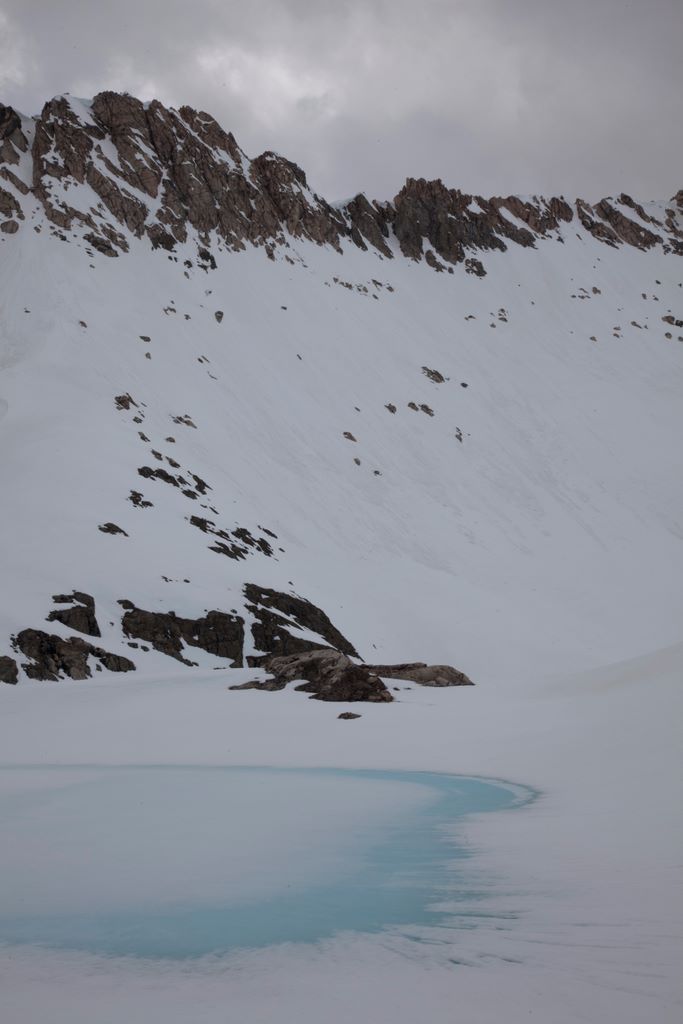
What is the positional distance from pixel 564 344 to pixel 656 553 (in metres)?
36.8

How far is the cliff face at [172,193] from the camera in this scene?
68188mm

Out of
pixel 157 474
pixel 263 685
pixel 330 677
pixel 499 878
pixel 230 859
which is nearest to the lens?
pixel 499 878

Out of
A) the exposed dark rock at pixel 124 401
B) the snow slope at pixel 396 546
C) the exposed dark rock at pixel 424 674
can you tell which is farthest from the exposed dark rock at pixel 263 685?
the exposed dark rock at pixel 124 401

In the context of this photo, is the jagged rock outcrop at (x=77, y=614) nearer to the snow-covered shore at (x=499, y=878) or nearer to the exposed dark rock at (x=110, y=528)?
the exposed dark rock at (x=110, y=528)

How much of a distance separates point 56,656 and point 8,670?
5.38 ft

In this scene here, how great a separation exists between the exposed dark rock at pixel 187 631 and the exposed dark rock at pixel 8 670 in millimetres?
4808

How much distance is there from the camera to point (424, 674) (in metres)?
23.1

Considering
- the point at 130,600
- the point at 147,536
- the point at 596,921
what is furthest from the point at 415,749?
the point at 147,536

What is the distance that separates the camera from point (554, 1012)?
422cm

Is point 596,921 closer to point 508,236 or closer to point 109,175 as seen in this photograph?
point 109,175

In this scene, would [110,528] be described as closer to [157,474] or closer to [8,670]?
[157,474]

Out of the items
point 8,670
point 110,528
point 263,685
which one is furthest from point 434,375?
point 8,670

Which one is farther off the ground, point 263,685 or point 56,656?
point 56,656

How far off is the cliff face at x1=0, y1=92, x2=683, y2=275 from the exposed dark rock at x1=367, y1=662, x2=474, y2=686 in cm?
5340
